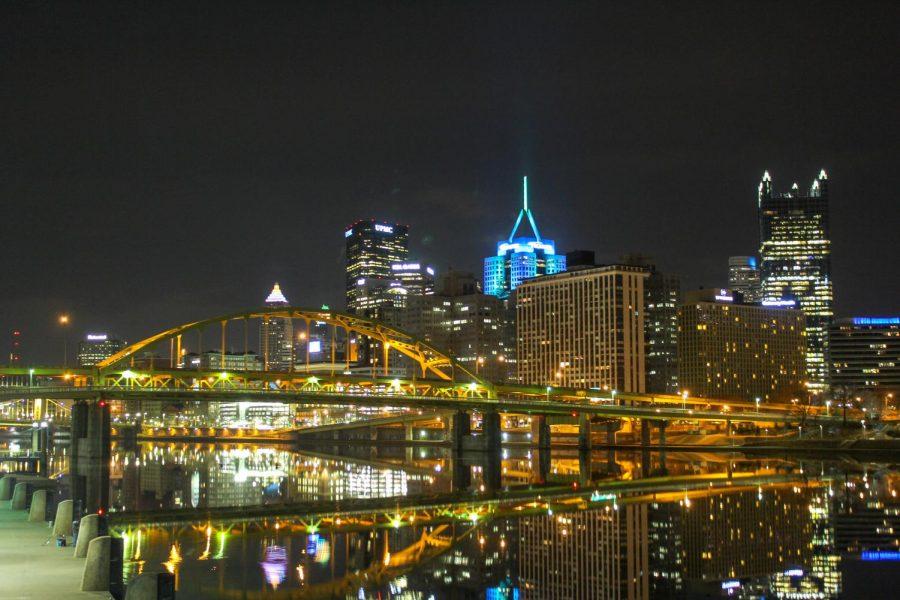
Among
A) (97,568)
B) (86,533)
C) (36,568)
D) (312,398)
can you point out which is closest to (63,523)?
(86,533)

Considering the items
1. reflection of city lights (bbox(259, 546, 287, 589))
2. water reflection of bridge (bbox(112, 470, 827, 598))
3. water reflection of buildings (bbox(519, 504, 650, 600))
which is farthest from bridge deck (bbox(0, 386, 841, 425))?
reflection of city lights (bbox(259, 546, 287, 589))

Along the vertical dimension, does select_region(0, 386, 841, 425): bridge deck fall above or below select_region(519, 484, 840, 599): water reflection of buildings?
above

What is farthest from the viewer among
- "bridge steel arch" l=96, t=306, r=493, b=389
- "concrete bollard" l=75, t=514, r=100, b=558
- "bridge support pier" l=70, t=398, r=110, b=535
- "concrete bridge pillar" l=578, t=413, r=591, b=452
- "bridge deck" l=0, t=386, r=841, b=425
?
"concrete bridge pillar" l=578, t=413, r=591, b=452

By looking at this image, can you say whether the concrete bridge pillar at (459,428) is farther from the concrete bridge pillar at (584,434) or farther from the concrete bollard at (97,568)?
the concrete bollard at (97,568)

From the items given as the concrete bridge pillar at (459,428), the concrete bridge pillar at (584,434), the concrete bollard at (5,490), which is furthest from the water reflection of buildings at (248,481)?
the concrete bridge pillar at (584,434)

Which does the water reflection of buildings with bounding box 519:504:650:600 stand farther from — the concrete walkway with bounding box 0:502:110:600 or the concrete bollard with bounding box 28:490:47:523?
the concrete bollard with bounding box 28:490:47:523

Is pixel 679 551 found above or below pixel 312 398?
below

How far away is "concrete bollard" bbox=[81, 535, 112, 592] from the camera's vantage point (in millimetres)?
23062

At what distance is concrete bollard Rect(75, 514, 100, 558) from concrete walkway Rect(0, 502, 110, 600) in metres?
0.27

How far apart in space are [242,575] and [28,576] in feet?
24.3

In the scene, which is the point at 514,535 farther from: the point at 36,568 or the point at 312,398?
the point at 312,398

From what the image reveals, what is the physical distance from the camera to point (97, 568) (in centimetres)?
2319

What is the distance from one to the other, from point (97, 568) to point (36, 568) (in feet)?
10.8

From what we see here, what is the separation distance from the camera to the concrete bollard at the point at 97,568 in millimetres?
23062
